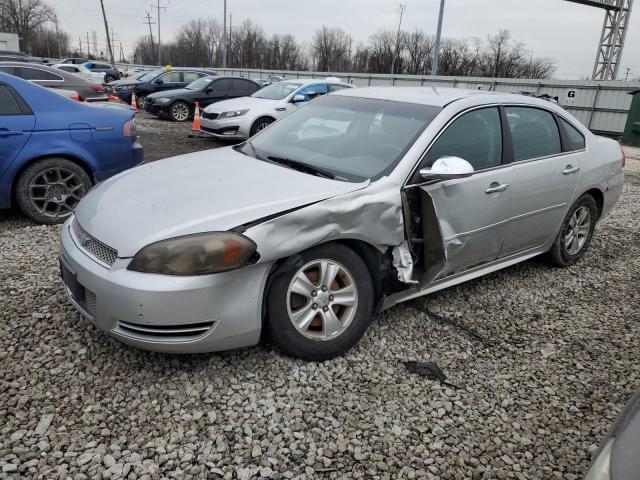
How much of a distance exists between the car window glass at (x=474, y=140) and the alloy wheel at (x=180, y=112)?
42.2 ft

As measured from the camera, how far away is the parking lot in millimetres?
2289

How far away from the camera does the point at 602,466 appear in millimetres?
1511

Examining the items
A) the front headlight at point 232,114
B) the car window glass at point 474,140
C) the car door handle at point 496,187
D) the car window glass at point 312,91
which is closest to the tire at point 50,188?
the car window glass at point 474,140

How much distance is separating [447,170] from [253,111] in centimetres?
887

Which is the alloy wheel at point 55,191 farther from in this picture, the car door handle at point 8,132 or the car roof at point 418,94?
the car roof at point 418,94

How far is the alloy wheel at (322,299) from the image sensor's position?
2820 millimetres

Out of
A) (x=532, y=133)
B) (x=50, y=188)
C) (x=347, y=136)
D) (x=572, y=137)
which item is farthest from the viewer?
(x=50, y=188)

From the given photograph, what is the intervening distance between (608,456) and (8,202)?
5.29 metres

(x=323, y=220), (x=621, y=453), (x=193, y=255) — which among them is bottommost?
(x=621, y=453)

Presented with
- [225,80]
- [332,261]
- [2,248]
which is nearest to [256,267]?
[332,261]

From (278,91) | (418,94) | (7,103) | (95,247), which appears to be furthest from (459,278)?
(278,91)

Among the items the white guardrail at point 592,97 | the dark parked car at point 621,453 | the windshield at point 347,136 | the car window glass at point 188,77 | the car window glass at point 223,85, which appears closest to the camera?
the dark parked car at point 621,453

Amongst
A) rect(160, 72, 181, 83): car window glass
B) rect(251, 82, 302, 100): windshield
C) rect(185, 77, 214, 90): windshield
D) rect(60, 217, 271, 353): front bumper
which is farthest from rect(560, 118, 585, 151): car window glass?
rect(160, 72, 181, 83): car window glass

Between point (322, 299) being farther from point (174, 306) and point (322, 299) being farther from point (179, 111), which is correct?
point (179, 111)
